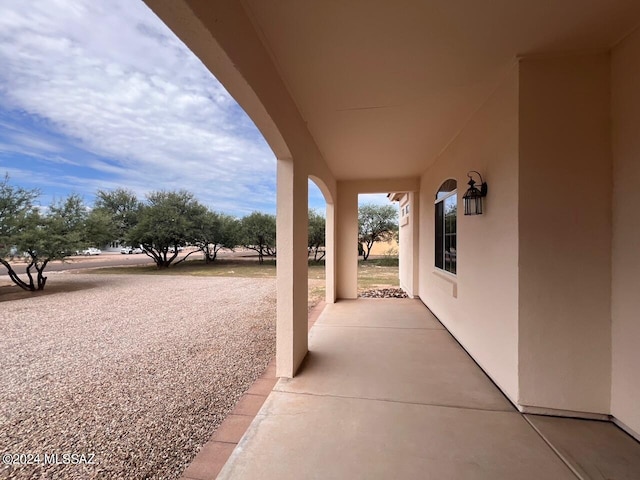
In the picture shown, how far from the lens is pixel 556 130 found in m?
1.83

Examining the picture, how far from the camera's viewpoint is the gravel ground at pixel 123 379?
1.62 m

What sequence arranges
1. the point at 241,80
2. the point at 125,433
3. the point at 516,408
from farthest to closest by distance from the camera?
the point at 516,408
the point at 125,433
the point at 241,80

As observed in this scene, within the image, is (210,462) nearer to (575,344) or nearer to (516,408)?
(516,408)

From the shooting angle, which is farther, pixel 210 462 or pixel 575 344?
pixel 575 344

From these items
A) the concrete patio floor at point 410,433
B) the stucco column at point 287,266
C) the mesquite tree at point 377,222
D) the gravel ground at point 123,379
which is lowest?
the gravel ground at point 123,379

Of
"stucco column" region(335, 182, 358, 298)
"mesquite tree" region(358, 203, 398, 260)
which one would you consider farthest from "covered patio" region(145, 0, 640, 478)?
"mesquite tree" region(358, 203, 398, 260)

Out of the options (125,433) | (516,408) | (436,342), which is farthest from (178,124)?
(516,408)

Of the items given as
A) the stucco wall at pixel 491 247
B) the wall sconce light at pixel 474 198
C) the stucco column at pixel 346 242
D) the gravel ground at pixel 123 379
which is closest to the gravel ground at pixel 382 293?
the stucco column at pixel 346 242

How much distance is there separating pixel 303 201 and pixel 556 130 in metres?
2.21

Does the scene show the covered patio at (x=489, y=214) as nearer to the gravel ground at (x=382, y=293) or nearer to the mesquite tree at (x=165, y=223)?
the gravel ground at (x=382, y=293)

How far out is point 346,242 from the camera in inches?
223

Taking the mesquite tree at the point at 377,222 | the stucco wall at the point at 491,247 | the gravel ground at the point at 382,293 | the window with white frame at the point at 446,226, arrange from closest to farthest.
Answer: the stucco wall at the point at 491,247 → the window with white frame at the point at 446,226 → the gravel ground at the point at 382,293 → the mesquite tree at the point at 377,222

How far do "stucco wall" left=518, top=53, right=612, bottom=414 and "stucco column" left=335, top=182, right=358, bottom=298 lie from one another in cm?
382

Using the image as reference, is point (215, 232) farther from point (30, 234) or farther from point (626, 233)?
point (626, 233)
